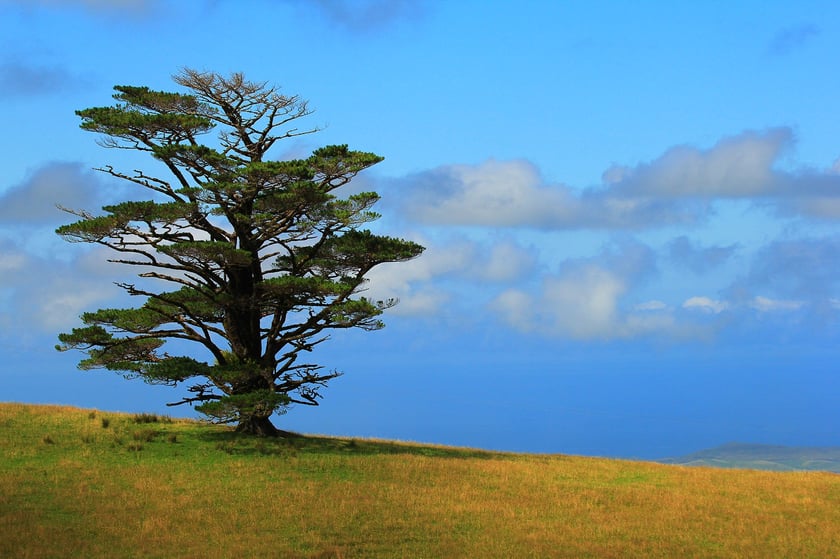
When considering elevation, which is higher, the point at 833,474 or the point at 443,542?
the point at 833,474

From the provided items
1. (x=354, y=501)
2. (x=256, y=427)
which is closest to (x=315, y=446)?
(x=256, y=427)

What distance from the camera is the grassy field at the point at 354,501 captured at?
2294 cm

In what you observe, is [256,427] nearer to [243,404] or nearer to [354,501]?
[243,404]

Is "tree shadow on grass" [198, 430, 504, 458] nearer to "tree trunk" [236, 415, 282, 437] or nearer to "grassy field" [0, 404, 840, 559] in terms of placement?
A: "grassy field" [0, 404, 840, 559]

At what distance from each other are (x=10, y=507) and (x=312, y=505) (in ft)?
27.5

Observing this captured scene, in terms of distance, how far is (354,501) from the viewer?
88.7 ft

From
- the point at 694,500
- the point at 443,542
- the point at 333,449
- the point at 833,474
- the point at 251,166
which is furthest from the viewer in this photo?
the point at 833,474

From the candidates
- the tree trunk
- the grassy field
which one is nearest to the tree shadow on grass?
the grassy field

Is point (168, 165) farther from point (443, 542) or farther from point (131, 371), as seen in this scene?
point (443, 542)

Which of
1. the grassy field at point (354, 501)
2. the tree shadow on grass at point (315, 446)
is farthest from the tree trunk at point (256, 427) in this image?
the grassy field at point (354, 501)

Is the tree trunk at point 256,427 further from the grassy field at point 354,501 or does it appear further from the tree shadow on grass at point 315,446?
the grassy field at point 354,501

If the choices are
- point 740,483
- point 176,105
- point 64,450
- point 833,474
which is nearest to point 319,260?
point 176,105

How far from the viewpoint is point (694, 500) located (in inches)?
Answer: 1177

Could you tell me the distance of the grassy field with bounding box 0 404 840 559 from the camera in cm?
2294
